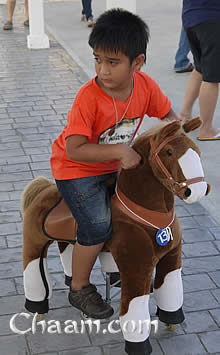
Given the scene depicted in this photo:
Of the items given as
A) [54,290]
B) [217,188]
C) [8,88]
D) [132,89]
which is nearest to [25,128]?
[8,88]

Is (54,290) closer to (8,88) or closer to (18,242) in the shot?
(18,242)

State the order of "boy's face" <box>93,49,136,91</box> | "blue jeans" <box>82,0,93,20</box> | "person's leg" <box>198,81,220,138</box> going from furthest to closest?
"blue jeans" <box>82,0,93,20</box>, "person's leg" <box>198,81,220,138</box>, "boy's face" <box>93,49,136,91</box>

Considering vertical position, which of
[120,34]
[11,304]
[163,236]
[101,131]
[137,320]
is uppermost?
[120,34]

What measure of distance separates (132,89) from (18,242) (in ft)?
5.81

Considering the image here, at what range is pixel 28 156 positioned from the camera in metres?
5.72

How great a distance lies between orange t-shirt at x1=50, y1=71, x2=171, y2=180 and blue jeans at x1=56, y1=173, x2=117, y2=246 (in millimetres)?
50

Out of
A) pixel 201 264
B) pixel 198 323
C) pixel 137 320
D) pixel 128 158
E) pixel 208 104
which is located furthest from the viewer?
pixel 208 104

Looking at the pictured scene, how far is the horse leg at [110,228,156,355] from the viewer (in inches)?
113

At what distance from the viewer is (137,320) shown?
2941 millimetres

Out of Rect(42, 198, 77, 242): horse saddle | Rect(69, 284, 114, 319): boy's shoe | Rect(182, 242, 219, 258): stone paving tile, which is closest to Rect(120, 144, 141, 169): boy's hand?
Answer: Rect(42, 198, 77, 242): horse saddle

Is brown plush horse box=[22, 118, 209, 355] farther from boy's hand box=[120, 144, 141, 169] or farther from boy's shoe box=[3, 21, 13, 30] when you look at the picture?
boy's shoe box=[3, 21, 13, 30]

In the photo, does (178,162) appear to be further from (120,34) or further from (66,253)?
(66,253)

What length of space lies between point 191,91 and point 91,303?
365 centimetres

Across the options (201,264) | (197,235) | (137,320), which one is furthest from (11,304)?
(197,235)
